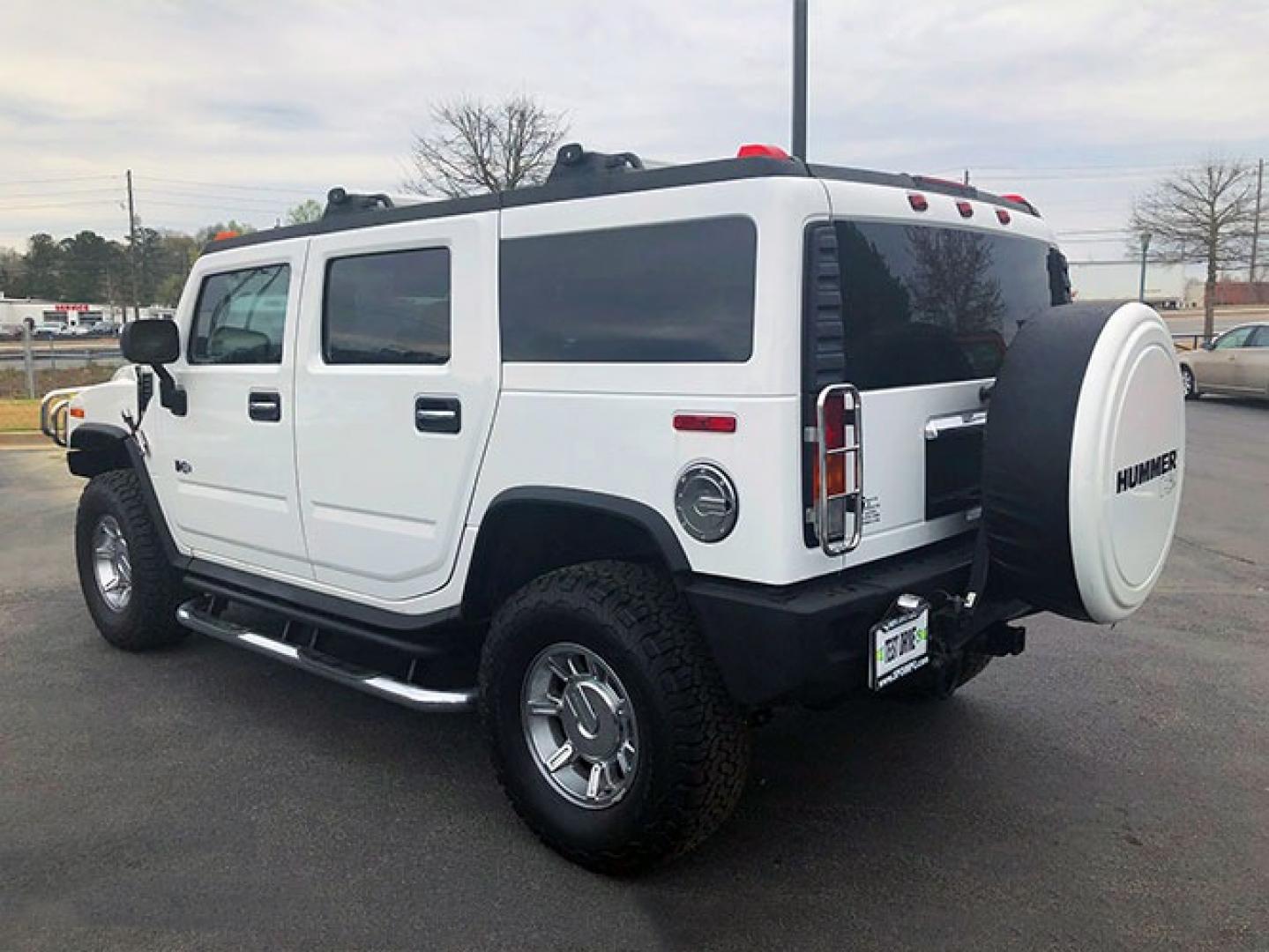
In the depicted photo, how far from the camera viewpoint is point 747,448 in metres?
2.79

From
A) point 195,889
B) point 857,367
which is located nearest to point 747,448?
point 857,367

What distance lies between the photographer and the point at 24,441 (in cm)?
1373

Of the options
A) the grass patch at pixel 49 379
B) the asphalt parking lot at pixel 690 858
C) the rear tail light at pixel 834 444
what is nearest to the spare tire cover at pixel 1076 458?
the rear tail light at pixel 834 444

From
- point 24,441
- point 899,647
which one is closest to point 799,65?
point 899,647

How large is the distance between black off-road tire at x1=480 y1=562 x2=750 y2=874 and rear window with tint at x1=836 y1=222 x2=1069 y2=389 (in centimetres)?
89

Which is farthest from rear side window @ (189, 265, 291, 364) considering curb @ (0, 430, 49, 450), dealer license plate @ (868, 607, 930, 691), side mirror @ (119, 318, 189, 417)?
curb @ (0, 430, 49, 450)

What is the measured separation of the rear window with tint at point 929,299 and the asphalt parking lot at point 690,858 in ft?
4.89

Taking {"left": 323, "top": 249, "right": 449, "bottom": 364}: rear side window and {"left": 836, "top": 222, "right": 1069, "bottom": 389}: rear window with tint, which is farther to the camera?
{"left": 323, "top": 249, "right": 449, "bottom": 364}: rear side window

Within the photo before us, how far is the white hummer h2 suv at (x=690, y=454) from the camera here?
2834mm

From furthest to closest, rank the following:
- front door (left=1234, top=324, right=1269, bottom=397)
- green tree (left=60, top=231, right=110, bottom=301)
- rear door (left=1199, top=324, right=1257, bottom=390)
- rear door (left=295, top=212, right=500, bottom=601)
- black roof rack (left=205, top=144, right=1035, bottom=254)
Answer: green tree (left=60, top=231, right=110, bottom=301) < rear door (left=1199, top=324, right=1257, bottom=390) < front door (left=1234, top=324, right=1269, bottom=397) < rear door (left=295, top=212, right=500, bottom=601) < black roof rack (left=205, top=144, right=1035, bottom=254)

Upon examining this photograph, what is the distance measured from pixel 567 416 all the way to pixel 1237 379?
17.9m

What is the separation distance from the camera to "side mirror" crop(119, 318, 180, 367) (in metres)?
4.50

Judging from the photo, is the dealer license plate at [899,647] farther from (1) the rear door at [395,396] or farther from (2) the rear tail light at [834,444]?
(1) the rear door at [395,396]

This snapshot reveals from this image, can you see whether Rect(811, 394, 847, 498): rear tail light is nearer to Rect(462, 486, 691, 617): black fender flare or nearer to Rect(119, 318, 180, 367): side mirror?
Rect(462, 486, 691, 617): black fender flare
